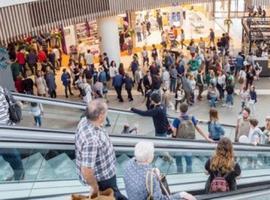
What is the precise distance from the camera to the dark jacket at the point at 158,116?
277 inches

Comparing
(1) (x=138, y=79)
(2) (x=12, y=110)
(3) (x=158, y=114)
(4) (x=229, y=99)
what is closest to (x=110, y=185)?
(2) (x=12, y=110)

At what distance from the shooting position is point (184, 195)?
3988mm

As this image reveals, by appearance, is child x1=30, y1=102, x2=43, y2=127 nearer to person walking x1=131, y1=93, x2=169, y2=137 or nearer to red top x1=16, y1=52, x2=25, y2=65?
person walking x1=131, y1=93, x2=169, y2=137

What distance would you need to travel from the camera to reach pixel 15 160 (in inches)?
197

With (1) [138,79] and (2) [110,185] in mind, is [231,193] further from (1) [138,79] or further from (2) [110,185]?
(1) [138,79]

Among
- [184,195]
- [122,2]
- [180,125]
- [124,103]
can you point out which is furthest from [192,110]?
[184,195]

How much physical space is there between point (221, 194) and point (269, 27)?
16.8 meters

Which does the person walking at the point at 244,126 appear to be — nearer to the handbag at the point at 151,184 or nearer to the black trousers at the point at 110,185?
the black trousers at the point at 110,185

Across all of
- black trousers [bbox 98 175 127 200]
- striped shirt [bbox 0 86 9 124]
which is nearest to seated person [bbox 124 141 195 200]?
black trousers [bbox 98 175 127 200]

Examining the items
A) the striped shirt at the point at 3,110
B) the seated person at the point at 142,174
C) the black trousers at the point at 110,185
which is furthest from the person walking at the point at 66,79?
the seated person at the point at 142,174

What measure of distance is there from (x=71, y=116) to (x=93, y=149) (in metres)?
4.98

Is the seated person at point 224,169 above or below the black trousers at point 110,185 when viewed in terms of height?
below

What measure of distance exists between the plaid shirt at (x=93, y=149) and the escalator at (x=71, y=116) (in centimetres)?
356

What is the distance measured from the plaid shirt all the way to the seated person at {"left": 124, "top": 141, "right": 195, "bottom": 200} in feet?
0.72
